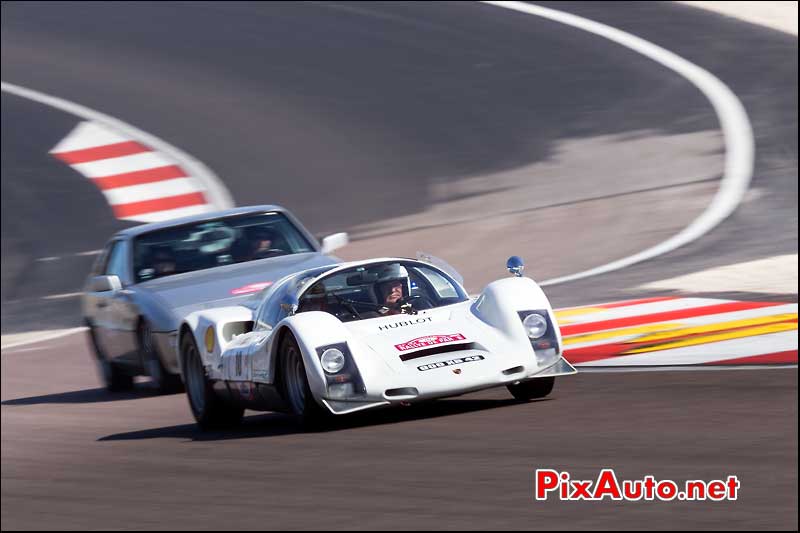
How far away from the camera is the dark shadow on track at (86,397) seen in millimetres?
11422

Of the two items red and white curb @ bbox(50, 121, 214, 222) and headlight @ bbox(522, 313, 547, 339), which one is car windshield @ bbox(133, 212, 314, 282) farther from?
red and white curb @ bbox(50, 121, 214, 222)

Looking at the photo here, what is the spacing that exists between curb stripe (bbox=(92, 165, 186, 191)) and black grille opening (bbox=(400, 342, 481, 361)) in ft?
40.9

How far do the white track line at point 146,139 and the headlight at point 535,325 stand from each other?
34.2 ft

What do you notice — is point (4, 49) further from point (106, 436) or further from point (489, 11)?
point (106, 436)

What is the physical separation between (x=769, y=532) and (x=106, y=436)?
508 centimetres

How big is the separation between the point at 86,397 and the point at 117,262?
1.19 meters

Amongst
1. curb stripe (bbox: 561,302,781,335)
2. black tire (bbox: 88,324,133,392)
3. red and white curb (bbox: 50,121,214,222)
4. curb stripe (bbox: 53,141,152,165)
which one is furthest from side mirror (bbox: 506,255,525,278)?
curb stripe (bbox: 53,141,152,165)

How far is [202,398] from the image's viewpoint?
9.45 metres

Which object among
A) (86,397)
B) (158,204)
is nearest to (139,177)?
(158,204)

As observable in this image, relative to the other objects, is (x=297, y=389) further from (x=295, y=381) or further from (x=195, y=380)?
(x=195, y=380)

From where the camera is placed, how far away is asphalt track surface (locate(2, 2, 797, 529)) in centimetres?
660

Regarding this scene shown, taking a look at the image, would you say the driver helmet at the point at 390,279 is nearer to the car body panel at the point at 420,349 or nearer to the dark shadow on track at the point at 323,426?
the car body panel at the point at 420,349

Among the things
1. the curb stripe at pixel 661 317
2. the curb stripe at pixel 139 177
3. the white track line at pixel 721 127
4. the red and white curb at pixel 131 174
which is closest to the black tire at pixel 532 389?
the curb stripe at pixel 661 317

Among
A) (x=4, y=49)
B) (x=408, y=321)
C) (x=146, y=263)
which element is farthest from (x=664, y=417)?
(x=4, y=49)
